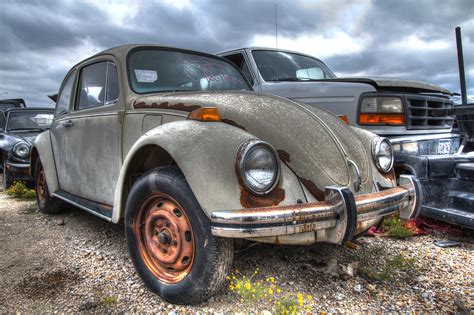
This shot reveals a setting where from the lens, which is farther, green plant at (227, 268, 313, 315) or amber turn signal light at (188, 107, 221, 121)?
amber turn signal light at (188, 107, 221, 121)

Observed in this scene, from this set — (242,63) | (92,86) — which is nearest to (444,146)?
(242,63)

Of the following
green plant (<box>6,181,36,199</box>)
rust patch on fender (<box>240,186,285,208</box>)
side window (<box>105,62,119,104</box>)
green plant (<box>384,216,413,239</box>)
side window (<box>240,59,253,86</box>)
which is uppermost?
side window (<box>240,59,253,86</box>)

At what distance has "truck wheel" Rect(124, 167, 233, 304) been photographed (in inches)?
84.4

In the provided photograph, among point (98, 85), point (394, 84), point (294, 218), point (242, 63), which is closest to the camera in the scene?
point (294, 218)

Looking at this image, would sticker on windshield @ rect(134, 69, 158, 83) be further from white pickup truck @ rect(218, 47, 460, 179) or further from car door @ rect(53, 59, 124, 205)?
white pickup truck @ rect(218, 47, 460, 179)

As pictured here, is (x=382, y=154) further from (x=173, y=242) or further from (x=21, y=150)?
(x=21, y=150)

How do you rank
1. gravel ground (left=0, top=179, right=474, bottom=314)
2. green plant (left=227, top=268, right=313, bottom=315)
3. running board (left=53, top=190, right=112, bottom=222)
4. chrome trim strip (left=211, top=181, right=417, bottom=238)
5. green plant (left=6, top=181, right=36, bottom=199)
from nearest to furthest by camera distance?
chrome trim strip (left=211, top=181, right=417, bottom=238) → green plant (left=227, top=268, right=313, bottom=315) → gravel ground (left=0, top=179, right=474, bottom=314) → running board (left=53, top=190, right=112, bottom=222) → green plant (left=6, top=181, right=36, bottom=199)

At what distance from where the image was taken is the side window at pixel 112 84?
330 cm

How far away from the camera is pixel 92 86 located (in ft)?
12.5

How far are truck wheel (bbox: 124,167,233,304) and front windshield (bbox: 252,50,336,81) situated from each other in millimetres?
2930

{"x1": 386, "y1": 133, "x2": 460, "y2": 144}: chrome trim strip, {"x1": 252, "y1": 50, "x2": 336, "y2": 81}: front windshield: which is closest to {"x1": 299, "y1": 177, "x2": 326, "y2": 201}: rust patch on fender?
{"x1": 386, "y1": 133, "x2": 460, "y2": 144}: chrome trim strip

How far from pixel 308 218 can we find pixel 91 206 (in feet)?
7.22

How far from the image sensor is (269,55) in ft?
17.3

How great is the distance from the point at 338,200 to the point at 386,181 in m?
0.90
